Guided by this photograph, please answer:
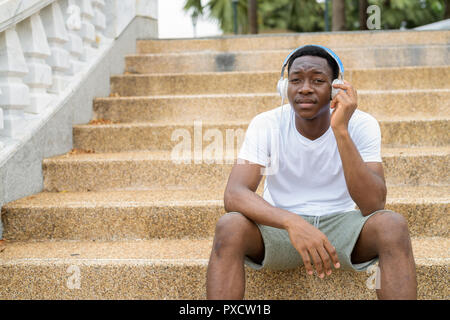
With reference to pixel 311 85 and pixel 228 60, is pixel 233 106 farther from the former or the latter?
pixel 311 85

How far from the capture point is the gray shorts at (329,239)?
199 centimetres

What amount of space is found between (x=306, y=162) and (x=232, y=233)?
55 cm

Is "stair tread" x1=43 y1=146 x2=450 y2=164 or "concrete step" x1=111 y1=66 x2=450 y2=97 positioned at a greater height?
"concrete step" x1=111 y1=66 x2=450 y2=97

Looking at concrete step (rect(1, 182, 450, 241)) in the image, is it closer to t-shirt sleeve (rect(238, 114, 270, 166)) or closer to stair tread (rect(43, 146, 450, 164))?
stair tread (rect(43, 146, 450, 164))

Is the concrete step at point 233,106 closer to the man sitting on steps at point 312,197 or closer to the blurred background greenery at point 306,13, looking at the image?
the man sitting on steps at point 312,197

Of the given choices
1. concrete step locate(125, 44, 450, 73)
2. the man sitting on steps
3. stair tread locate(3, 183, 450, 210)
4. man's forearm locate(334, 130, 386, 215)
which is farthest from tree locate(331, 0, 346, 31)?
man's forearm locate(334, 130, 386, 215)

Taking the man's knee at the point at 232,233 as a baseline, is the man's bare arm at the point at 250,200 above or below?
above

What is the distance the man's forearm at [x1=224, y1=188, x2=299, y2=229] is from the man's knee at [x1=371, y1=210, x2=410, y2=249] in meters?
0.36

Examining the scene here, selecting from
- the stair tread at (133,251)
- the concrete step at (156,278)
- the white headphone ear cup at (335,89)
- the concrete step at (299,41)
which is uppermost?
the concrete step at (299,41)

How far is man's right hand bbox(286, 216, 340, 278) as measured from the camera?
188 centimetres

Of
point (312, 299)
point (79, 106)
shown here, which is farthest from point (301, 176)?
point (79, 106)

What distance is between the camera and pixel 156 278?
2.32 metres

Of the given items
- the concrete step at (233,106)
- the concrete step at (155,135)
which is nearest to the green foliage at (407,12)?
the concrete step at (233,106)

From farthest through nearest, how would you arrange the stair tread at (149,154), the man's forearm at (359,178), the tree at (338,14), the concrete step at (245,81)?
the tree at (338,14), the concrete step at (245,81), the stair tread at (149,154), the man's forearm at (359,178)
